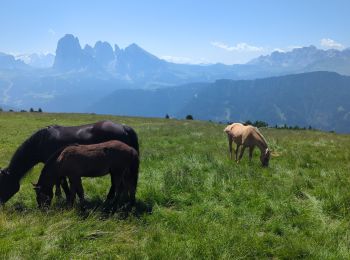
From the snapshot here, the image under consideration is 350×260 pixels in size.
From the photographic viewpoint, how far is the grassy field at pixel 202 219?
8328mm

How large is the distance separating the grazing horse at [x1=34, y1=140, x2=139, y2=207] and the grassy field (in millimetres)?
553

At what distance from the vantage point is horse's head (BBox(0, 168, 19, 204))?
1280 centimetres

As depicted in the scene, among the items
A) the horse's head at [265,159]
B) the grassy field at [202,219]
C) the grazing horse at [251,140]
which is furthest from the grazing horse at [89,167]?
the grazing horse at [251,140]

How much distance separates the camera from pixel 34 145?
13727mm

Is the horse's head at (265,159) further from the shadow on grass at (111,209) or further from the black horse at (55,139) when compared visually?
the shadow on grass at (111,209)

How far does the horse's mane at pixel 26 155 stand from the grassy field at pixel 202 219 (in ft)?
2.84

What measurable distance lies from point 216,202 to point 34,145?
6.74 m

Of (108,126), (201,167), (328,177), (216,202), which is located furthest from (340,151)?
(108,126)

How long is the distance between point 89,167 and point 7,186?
11.2ft

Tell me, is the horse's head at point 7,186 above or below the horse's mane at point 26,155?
below

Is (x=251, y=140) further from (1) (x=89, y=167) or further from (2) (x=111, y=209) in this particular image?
(1) (x=89, y=167)

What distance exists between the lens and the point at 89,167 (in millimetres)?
11555

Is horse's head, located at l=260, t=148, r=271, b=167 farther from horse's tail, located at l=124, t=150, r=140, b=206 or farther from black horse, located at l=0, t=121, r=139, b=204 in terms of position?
horse's tail, located at l=124, t=150, r=140, b=206

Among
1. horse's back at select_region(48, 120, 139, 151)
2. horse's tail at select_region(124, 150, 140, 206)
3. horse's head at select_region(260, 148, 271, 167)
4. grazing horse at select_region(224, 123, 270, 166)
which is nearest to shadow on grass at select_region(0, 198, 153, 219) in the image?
horse's tail at select_region(124, 150, 140, 206)
